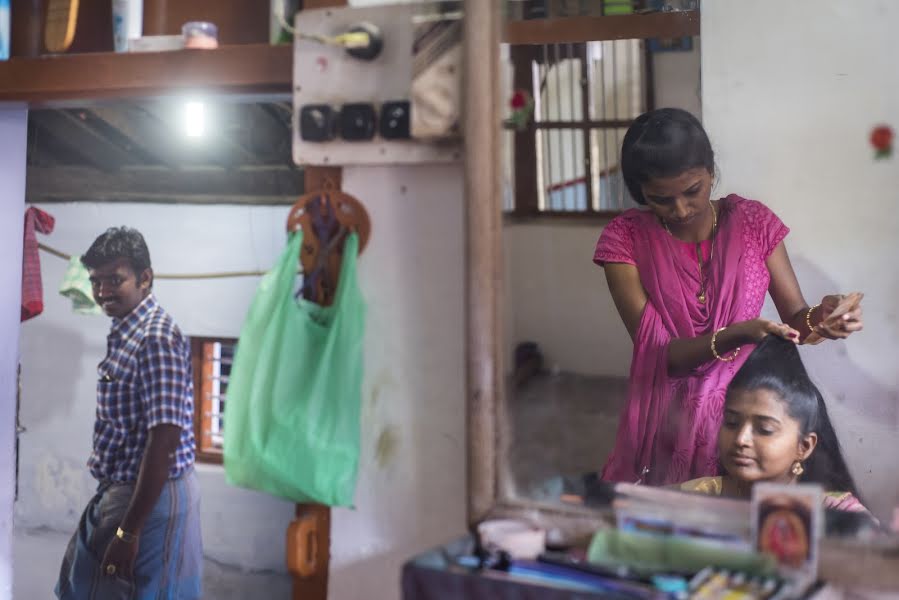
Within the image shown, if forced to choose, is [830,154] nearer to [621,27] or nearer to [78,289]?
[621,27]

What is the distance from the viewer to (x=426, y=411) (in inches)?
65.4

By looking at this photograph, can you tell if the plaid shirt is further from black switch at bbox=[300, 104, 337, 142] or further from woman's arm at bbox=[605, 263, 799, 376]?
woman's arm at bbox=[605, 263, 799, 376]

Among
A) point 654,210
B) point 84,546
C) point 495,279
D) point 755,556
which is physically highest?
point 654,210

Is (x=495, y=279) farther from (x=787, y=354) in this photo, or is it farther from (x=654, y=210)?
(x=787, y=354)

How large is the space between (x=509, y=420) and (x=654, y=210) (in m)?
0.57

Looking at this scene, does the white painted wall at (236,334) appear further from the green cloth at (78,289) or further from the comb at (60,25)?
the comb at (60,25)

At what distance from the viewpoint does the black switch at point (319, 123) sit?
1675 millimetres

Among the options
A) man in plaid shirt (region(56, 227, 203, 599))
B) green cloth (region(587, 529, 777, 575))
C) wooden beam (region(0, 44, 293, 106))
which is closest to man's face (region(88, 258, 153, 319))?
man in plaid shirt (region(56, 227, 203, 599))

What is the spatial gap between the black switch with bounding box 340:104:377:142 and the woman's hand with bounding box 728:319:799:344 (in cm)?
80

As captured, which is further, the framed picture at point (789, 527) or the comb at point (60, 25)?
the comb at point (60, 25)

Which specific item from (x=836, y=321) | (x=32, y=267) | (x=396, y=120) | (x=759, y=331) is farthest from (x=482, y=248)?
(x=32, y=267)

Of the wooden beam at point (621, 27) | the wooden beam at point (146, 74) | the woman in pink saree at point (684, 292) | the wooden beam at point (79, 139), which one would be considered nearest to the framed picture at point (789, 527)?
the woman in pink saree at point (684, 292)

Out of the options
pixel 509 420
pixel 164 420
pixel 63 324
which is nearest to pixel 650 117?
pixel 509 420

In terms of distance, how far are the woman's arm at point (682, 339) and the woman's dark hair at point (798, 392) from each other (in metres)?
0.03
